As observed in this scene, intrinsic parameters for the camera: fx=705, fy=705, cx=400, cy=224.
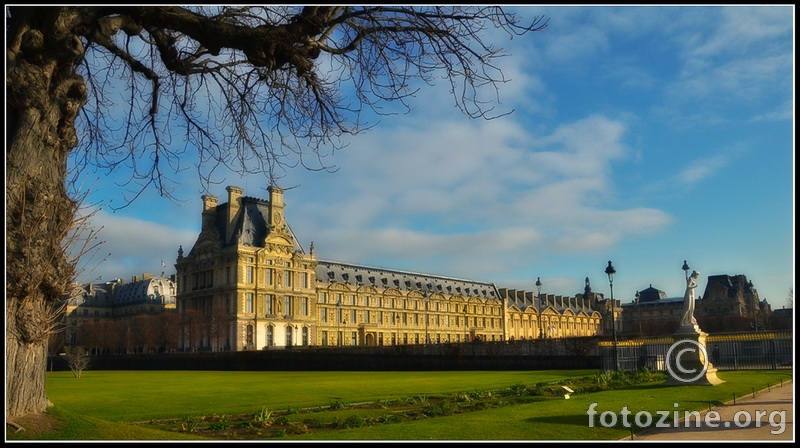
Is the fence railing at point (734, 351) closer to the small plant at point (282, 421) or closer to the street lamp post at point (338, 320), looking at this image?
the small plant at point (282, 421)

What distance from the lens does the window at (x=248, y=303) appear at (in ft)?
262

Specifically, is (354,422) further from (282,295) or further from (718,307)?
(718,307)

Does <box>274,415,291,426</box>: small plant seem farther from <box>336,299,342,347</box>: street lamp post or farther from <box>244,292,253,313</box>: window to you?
<box>336,299,342,347</box>: street lamp post

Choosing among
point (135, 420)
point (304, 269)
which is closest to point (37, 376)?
point (135, 420)

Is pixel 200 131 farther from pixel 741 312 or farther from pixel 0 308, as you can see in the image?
pixel 741 312

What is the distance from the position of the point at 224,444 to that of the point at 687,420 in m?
7.30

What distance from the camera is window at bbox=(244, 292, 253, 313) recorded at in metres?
79.9

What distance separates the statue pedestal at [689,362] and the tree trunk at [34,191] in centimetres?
1676

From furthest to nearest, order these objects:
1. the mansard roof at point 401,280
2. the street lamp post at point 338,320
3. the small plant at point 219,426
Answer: the mansard roof at point 401,280 < the street lamp post at point 338,320 < the small plant at point 219,426

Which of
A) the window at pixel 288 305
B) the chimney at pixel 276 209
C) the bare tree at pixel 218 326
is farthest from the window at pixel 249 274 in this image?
the chimney at pixel 276 209

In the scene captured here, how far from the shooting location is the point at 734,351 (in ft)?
97.9

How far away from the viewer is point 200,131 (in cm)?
973

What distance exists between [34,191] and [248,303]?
74.6 metres

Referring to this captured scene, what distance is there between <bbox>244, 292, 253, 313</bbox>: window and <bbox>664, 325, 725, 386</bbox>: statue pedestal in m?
64.3
